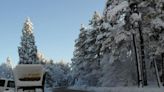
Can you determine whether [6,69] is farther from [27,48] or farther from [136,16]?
[136,16]

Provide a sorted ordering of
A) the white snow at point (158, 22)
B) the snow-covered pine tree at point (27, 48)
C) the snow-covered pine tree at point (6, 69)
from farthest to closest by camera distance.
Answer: the snow-covered pine tree at point (6, 69), the snow-covered pine tree at point (27, 48), the white snow at point (158, 22)

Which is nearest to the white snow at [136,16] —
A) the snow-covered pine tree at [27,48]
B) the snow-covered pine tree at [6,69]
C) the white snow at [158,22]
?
the white snow at [158,22]

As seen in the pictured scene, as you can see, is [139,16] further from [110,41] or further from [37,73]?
[37,73]

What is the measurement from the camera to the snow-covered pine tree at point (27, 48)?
76.9m

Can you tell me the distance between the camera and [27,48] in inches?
3091

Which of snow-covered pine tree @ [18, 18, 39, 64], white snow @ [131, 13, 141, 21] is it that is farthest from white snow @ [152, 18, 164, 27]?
snow-covered pine tree @ [18, 18, 39, 64]

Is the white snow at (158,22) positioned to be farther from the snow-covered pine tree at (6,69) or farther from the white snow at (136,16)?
the snow-covered pine tree at (6,69)

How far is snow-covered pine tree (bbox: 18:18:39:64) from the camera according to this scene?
76.9 meters

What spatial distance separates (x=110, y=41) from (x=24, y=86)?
17.9m

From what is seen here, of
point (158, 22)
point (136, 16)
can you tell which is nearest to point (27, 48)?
point (136, 16)

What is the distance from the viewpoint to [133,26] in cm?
3884

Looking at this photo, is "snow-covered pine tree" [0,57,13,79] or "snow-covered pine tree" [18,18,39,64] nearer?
"snow-covered pine tree" [18,18,39,64]

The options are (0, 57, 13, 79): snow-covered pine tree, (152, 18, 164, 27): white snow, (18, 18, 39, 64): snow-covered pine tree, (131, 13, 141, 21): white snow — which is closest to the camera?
(152, 18, 164, 27): white snow

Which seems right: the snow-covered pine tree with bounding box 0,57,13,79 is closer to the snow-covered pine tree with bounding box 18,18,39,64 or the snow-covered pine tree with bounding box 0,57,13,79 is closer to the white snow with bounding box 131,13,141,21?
the snow-covered pine tree with bounding box 18,18,39,64
